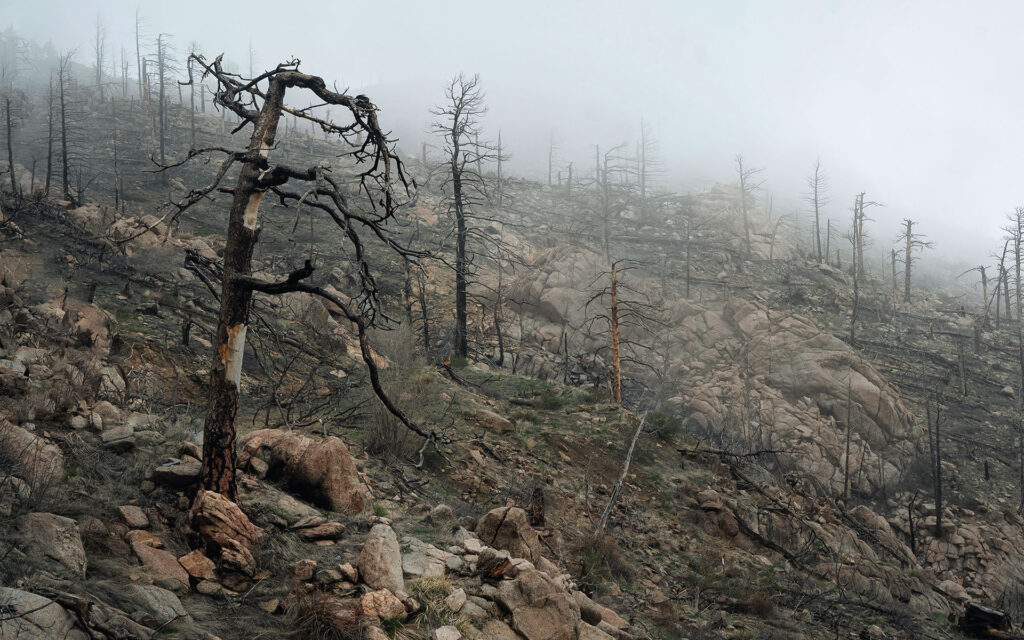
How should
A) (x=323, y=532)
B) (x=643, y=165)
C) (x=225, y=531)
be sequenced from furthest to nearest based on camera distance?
(x=643, y=165) → (x=323, y=532) → (x=225, y=531)

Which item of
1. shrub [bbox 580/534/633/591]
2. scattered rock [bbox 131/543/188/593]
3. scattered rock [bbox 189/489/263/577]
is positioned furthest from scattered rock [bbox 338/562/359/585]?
shrub [bbox 580/534/633/591]

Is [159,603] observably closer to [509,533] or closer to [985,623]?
[509,533]

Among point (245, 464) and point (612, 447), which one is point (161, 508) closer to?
point (245, 464)

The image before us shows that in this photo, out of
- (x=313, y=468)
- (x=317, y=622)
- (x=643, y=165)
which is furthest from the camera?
(x=643, y=165)

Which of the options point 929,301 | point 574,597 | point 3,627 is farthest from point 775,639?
point 929,301

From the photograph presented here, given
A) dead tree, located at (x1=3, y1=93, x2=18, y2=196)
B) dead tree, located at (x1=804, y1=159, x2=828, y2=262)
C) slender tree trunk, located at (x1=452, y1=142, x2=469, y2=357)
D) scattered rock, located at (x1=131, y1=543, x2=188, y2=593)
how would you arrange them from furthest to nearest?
dead tree, located at (x1=804, y1=159, x2=828, y2=262) → slender tree trunk, located at (x1=452, y1=142, x2=469, y2=357) → dead tree, located at (x1=3, y1=93, x2=18, y2=196) → scattered rock, located at (x1=131, y1=543, x2=188, y2=593)

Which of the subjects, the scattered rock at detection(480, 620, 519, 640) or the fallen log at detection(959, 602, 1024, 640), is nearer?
the scattered rock at detection(480, 620, 519, 640)

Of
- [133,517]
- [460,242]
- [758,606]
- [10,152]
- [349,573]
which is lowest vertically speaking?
[758,606]

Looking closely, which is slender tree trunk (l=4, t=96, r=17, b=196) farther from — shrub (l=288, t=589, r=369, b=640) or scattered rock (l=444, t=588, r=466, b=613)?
scattered rock (l=444, t=588, r=466, b=613)

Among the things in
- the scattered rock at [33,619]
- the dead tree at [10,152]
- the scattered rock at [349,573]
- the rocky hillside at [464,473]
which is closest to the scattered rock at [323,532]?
the rocky hillside at [464,473]

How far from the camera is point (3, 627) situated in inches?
113

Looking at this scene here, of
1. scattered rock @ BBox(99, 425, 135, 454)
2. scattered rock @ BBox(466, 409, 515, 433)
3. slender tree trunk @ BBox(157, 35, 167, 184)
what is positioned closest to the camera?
scattered rock @ BBox(99, 425, 135, 454)

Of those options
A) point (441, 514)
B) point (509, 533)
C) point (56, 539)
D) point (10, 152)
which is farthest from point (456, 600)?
point (10, 152)

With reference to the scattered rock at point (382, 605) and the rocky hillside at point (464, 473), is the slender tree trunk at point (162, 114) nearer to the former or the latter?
the rocky hillside at point (464, 473)
